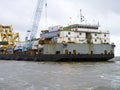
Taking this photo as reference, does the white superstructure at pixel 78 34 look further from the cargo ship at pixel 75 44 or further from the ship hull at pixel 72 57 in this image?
the ship hull at pixel 72 57

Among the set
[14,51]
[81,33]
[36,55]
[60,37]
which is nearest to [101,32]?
[81,33]

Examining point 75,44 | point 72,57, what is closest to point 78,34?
point 75,44

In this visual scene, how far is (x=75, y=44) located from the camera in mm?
74000

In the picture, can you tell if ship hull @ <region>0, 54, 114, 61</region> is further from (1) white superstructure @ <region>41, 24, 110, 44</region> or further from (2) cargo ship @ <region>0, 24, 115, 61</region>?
(1) white superstructure @ <region>41, 24, 110, 44</region>

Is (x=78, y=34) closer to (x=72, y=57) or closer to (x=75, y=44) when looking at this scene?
(x=75, y=44)

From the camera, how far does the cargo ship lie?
239ft

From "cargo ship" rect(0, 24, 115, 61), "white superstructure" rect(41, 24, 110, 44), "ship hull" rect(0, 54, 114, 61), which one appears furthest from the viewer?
"white superstructure" rect(41, 24, 110, 44)

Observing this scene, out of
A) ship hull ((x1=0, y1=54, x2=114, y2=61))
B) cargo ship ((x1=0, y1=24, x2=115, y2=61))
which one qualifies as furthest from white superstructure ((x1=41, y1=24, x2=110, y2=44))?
ship hull ((x1=0, y1=54, x2=114, y2=61))

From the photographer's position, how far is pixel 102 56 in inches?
2965

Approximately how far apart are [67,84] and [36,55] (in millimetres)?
53164

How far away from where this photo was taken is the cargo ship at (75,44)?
7294 centimetres

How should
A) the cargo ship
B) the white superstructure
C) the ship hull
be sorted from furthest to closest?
the white superstructure → the cargo ship → the ship hull

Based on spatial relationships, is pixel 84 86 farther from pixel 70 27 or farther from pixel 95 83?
pixel 70 27

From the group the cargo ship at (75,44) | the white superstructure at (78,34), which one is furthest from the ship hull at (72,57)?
the white superstructure at (78,34)
